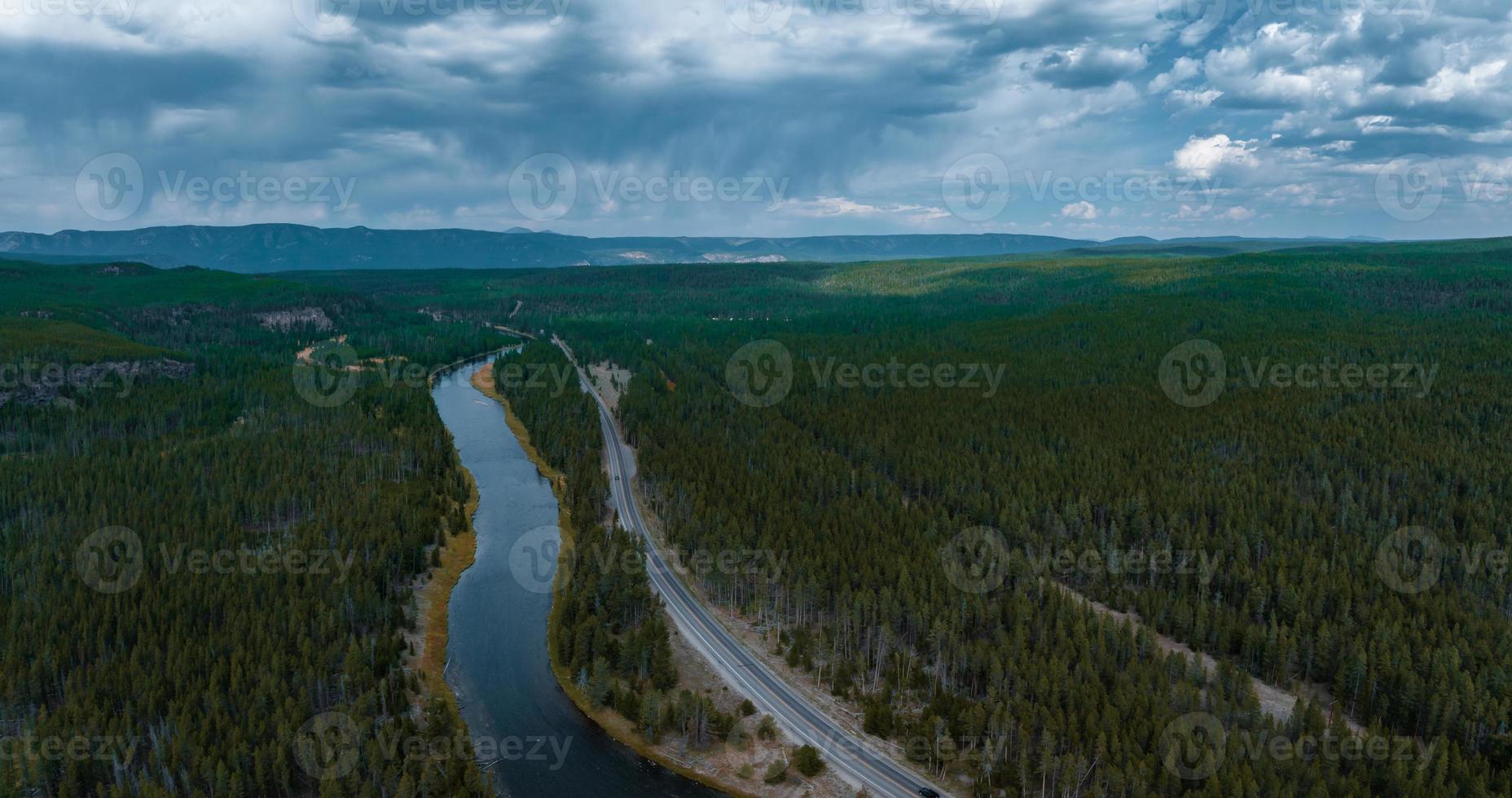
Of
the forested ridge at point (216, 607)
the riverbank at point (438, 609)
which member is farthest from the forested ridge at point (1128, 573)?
the forested ridge at point (216, 607)

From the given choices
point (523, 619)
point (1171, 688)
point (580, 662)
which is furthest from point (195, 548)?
point (1171, 688)

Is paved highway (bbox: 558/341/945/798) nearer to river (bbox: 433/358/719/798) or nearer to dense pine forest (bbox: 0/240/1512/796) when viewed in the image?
dense pine forest (bbox: 0/240/1512/796)

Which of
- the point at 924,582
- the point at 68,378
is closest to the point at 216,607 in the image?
the point at 924,582

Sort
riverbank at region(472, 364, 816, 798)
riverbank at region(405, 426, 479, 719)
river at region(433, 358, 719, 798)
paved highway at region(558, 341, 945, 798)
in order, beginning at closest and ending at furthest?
riverbank at region(472, 364, 816, 798) < paved highway at region(558, 341, 945, 798) < river at region(433, 358, 719, 798) < riverbank at region(405, 426, 479, 719)

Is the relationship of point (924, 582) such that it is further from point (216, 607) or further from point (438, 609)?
point (216, 607)

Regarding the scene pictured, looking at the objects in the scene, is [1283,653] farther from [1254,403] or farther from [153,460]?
[153,460]

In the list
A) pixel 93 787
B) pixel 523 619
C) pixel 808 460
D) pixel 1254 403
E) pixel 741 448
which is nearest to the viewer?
pixel 93 787

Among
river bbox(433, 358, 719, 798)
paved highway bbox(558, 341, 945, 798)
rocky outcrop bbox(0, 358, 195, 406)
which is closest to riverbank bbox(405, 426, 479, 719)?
river bbox(433, 358, 719, 798)
